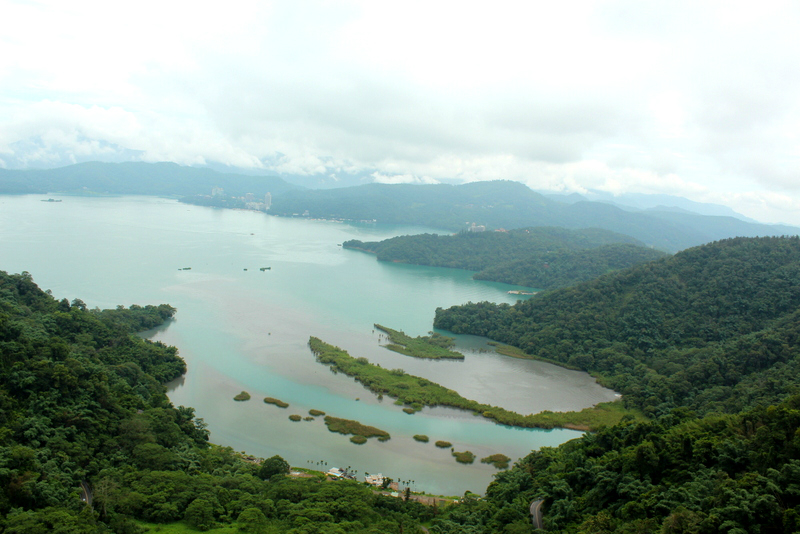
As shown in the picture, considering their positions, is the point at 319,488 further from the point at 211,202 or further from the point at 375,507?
the point at 211,202

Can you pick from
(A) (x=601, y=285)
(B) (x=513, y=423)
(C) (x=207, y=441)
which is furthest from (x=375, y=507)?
(A) (x=601, y=285)

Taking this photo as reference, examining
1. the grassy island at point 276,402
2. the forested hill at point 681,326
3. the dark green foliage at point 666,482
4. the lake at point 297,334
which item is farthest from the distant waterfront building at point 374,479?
the forested hill at point 681,326

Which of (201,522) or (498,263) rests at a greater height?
(498,263)

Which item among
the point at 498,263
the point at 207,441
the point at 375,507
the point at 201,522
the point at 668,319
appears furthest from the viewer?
the point at 498,263

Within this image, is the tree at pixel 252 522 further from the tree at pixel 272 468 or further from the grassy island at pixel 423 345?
the grassy island at pixel 423 345

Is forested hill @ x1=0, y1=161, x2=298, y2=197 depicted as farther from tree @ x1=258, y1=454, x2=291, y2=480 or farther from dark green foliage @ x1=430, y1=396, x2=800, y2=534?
dark green foliage @ x1=430, y1=396, x2=800, y2=534

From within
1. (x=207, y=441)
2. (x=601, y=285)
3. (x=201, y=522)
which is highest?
(x=601, y=285)
